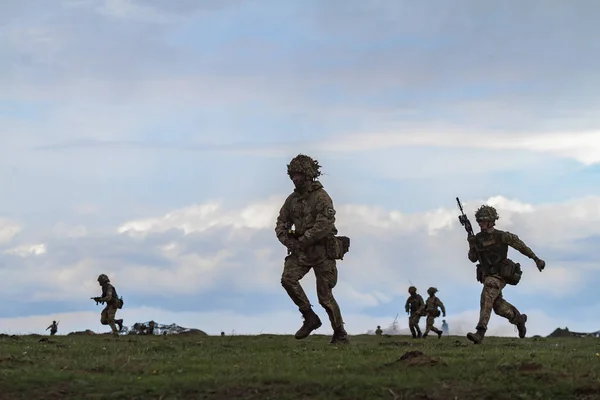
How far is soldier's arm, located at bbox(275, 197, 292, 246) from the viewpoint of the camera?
873 inches

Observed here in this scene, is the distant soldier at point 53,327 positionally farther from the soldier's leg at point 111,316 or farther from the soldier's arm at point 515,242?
the soldier's arm at point 515,242

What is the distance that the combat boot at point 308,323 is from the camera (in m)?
21.8

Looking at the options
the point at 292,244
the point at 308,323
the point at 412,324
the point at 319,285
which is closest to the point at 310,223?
the point at 292,244

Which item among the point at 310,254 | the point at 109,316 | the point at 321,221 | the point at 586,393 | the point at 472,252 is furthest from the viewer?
the point at 109,316

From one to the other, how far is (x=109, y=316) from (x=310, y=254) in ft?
40.2

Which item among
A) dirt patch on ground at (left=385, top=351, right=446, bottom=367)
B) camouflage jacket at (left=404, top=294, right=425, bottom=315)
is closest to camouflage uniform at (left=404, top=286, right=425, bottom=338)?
camouflage jacket at (left=404, top=294, right=425, bottom=315)

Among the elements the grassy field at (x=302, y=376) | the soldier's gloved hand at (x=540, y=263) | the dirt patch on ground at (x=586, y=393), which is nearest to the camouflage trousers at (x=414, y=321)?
the soldier's gloved hand at (x=540, y=263)

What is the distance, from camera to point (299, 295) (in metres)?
21.9

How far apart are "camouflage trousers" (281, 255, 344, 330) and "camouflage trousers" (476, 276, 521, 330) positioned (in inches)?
120

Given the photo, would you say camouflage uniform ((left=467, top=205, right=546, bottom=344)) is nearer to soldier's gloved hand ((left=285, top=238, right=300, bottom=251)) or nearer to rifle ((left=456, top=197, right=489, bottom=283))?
rifle ((left=456, top=197, right=489, bottom=283))

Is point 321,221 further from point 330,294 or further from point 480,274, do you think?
point 480,274

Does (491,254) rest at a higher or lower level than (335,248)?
higher

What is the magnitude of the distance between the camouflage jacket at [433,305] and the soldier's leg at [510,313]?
897cm

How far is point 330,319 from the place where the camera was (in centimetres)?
2202
